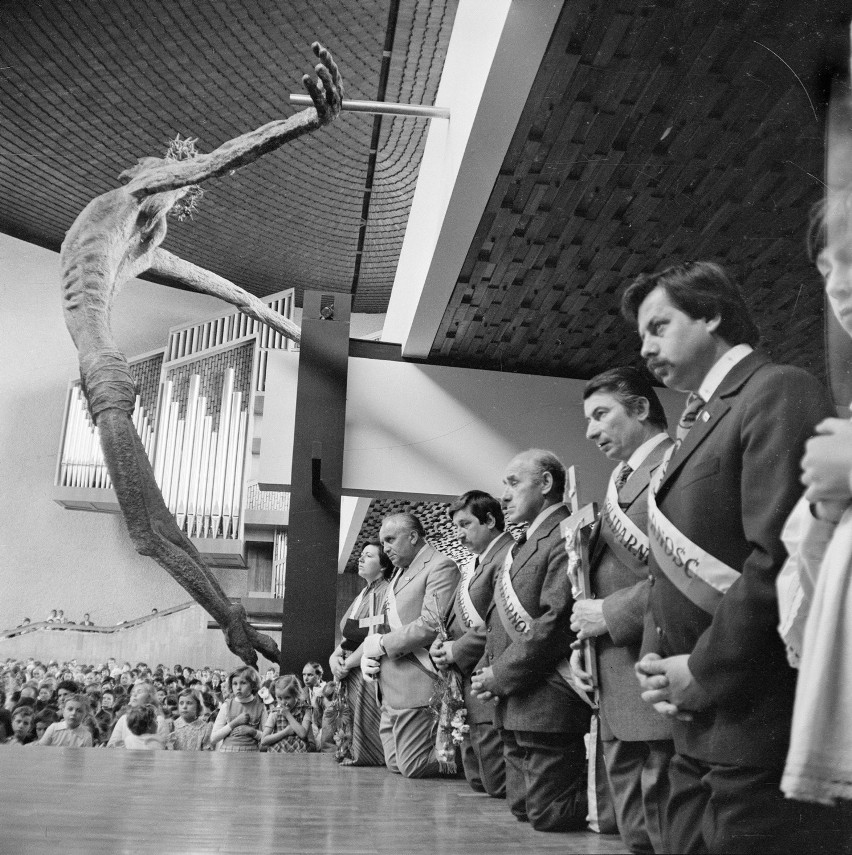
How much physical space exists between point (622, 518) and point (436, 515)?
642 centimetres

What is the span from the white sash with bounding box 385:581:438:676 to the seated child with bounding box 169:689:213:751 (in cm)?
190

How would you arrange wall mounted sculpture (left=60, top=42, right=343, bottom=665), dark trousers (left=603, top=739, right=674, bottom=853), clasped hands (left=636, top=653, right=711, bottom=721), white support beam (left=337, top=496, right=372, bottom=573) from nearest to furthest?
clasped hands (left=636, top=653, right=711, bottom=721) < dark trousers (left=603, top=739, right=674, bottom=853) < wall mounted sculpture (left=60, top=42, right=343, bottom=665) < white support beam (left=337, top=496, right=372, bottom=573)

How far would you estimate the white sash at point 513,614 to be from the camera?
1.97 meters

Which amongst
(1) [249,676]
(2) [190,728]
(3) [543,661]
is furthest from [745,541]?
(2) [190,728]

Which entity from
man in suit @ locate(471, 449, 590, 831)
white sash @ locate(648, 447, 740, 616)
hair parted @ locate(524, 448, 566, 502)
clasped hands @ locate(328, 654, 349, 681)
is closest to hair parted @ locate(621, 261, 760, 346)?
white sash @ locate(648, 447, 740, 616)

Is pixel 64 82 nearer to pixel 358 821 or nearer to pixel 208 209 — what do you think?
pixel 208 209

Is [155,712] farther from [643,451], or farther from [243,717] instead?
[643,451]

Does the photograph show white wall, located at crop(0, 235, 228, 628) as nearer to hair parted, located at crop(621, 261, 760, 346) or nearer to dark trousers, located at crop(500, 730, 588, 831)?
dark trousers, located at crop(500, 730, 588, 831)

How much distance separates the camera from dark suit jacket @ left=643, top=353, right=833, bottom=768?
1.00 metres

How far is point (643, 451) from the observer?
1.72 meters

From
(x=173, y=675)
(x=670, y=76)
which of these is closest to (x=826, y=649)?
(x=670, y=76)

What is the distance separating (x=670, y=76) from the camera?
2238 mm

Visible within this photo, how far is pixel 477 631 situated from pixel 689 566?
1488 mm

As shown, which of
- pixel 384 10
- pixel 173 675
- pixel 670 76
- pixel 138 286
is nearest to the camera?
pixel 670 76
